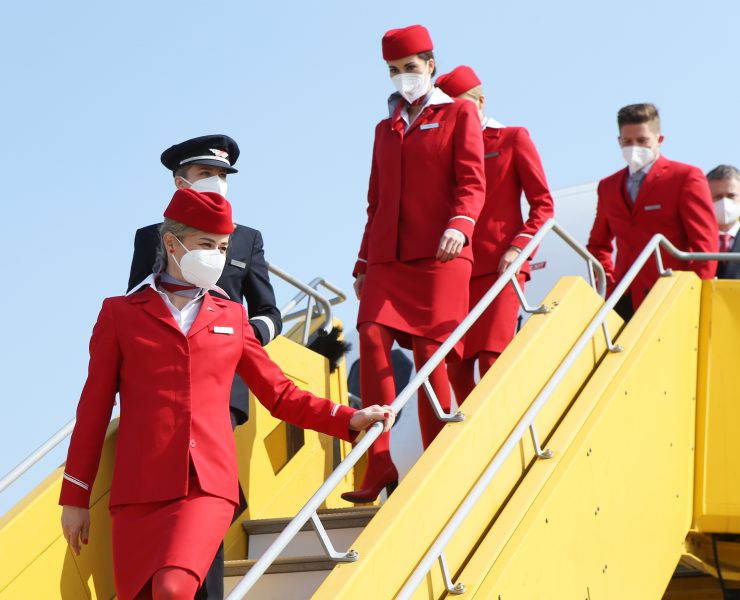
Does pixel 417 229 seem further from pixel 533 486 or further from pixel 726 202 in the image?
pixel 726 202

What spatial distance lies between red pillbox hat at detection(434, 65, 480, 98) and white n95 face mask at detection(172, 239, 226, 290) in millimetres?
2585

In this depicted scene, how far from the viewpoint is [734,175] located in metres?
7.90

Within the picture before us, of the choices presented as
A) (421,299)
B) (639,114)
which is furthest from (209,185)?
(639,114)

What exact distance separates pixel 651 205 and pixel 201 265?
146 inches

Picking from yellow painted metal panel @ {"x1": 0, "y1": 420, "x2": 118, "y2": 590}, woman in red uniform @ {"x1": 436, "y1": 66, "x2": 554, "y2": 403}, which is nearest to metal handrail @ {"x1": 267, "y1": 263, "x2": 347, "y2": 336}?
woman in red uniform @ {"x1": 436, "y1": 66, "x2": 554, "y2": 403}

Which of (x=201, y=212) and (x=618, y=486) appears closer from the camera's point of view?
(x=201, y=212)

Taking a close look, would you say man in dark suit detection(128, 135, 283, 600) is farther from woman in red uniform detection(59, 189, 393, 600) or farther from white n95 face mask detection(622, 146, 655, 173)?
white n95 face mask detection(622, 146, 655, 173)

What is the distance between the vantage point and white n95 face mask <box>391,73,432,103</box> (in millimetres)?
5738

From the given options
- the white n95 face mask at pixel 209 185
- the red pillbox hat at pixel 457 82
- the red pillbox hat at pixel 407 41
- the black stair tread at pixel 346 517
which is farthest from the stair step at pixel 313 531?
the red pillbox hat at pixel 457 82

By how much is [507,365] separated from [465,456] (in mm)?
578

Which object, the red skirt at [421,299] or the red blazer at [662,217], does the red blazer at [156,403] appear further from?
the red blazer at [662,217]

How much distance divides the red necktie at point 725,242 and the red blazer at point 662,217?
0.57m

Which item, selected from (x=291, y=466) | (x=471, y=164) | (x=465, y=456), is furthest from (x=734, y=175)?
(x=465, y=456)

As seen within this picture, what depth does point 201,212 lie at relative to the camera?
4.03m
